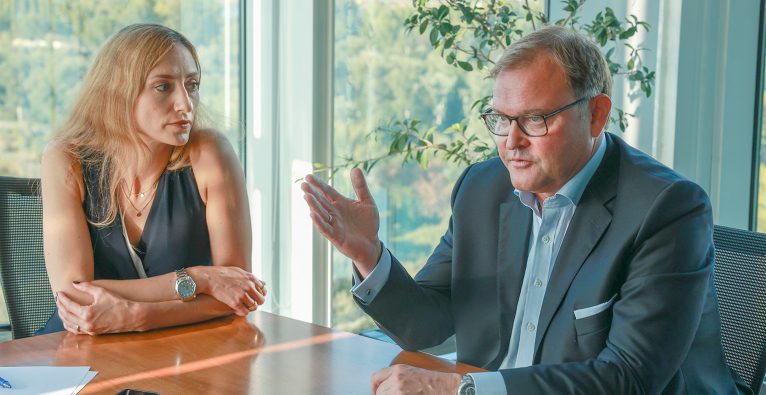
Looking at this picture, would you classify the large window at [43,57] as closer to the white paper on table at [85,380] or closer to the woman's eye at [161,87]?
the woman's eye at [161,87]

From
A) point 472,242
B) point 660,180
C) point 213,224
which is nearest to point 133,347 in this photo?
point 213,224

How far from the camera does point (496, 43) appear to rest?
346 cm

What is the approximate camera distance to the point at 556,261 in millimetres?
1937

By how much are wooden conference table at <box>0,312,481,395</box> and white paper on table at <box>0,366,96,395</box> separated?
0.03 m

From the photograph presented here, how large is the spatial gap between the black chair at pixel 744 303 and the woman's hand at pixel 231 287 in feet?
3.68

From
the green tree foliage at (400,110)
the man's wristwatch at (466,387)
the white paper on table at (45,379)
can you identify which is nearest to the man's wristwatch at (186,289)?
the white paper on table at (45,379)

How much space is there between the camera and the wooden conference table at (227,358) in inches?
67.3

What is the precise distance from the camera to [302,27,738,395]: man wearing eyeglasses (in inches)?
68.6

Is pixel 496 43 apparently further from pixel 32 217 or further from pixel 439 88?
pixel 32 217

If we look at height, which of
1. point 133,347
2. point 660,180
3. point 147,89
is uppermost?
point 147,89

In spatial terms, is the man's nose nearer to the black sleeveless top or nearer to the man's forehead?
the man's forehead

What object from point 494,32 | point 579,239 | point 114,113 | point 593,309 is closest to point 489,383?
point 593,309

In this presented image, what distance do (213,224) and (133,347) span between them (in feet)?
1.99

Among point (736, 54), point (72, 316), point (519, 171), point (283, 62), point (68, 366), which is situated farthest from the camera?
point (283, 62)
